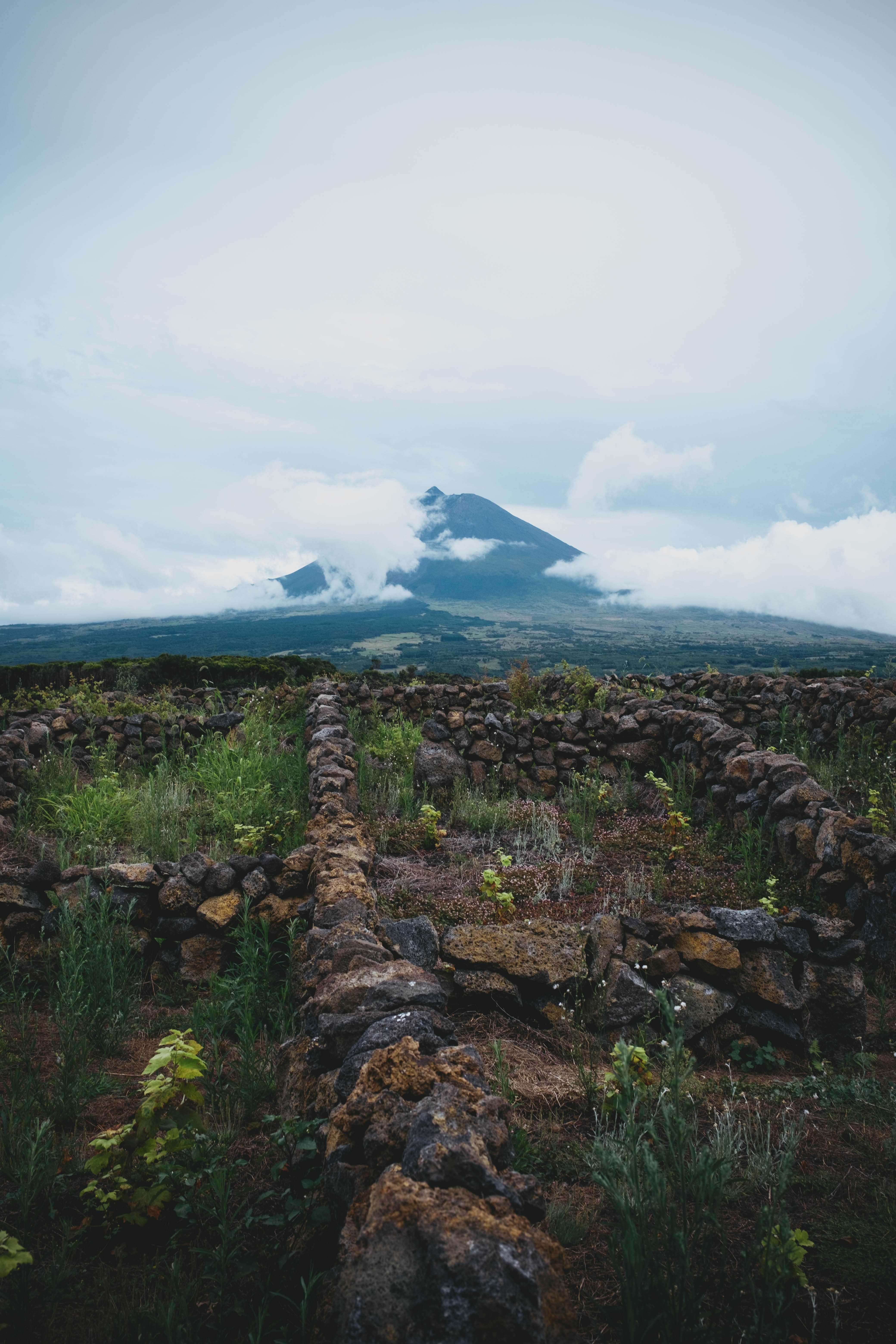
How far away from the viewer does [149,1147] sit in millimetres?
2277

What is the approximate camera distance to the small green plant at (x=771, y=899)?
4738 millimetres

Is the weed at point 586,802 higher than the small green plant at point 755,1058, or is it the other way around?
the weed at point 586,802

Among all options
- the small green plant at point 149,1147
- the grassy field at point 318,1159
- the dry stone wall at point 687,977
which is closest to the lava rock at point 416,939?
the dry stone wall at point 687,977

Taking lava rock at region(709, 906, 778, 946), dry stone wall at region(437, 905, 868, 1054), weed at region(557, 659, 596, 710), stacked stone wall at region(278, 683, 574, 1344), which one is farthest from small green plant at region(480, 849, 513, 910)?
weed at region(557, 659, 596, 710)

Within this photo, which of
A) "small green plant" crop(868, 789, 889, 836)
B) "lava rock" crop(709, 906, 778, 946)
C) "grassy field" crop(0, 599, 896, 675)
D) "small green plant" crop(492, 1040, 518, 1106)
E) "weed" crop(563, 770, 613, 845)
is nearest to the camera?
"small green plant" crop(492, 1040, 518, 1106)

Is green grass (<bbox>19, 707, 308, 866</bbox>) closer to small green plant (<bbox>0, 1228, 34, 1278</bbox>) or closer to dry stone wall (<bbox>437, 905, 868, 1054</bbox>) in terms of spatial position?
dry stone wall (<bbox>437, 905, 868, 1054</bbox>)

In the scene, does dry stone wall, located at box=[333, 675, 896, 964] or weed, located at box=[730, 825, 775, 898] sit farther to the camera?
weed, located at box=[730, 825, 775, 898]

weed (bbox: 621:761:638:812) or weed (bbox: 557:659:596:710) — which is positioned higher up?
Result: weed (bbox: 557:659:596:710)

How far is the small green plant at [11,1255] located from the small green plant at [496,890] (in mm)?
3396

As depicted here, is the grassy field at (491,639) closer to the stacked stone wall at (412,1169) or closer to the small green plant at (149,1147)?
the stacked stone wall at (412,1169)

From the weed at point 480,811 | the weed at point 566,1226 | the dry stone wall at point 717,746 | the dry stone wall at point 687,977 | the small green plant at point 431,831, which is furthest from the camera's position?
the weed at point 480,811

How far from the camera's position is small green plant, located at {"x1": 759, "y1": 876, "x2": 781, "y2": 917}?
474 cm

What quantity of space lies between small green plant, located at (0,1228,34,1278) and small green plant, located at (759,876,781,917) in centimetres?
409

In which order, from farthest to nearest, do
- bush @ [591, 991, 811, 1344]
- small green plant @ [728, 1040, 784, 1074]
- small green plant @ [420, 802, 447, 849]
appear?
small green plant @ [420, 802, 447, 849] → small green plant @ [728, 1040, 784, 1074] → bush @ [591, 991, 811, 1344]
